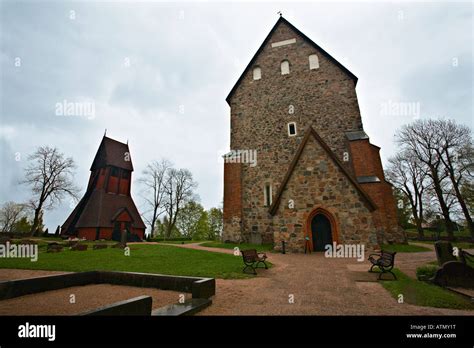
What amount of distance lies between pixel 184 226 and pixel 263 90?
36718 millimetres

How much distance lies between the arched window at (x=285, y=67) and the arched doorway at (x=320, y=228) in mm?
14674

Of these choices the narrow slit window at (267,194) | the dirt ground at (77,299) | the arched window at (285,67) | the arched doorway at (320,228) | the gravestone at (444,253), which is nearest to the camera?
the dirt ground at (77,299)

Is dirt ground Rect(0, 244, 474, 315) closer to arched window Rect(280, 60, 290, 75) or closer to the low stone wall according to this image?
the low stone wall

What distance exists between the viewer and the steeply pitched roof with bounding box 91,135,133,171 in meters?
34.8

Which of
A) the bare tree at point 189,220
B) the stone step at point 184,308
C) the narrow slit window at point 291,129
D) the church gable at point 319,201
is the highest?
the narrow slit window at point 291,129

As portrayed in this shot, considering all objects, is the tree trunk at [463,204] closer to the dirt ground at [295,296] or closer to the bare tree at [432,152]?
the bare tree at [432,152]

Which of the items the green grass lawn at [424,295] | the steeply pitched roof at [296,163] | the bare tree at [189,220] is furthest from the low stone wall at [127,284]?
the bare tree at [189,220]

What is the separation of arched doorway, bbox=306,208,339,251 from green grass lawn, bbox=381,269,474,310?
6.17m

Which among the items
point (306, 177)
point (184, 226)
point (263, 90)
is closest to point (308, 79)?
point (263, 90)

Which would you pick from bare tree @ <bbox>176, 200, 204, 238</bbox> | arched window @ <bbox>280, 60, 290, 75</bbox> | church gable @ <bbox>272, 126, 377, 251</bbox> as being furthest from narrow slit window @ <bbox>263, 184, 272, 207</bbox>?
bare tree @ <bbox>176, 200, 204, 238</bbox>

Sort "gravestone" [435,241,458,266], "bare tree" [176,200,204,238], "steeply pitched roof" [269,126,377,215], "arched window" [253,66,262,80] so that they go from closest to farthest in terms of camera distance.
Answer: "gravestone" [435,241,458,266] < "steeply pitched roof" [269,126,377,215] < "arched window" [253,66,262,80] < "bare tree" [176,200,204,238]

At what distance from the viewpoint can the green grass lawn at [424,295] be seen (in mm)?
4887
